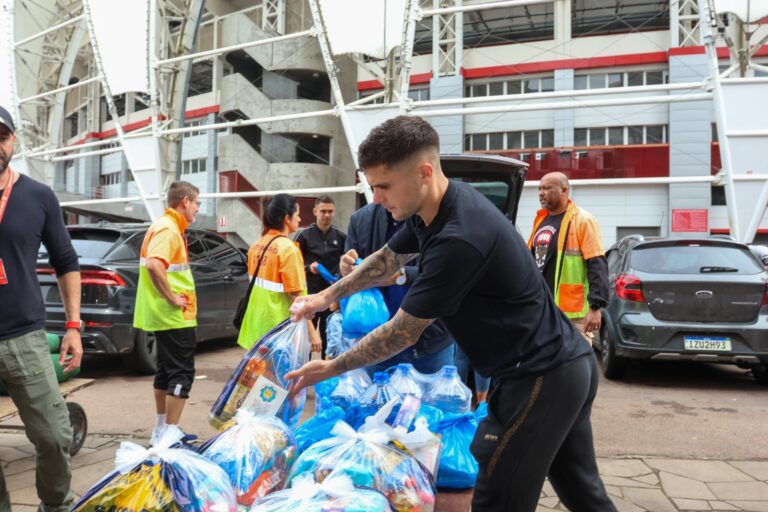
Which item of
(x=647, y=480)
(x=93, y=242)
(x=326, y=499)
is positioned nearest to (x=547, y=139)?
(x=93, y=242)

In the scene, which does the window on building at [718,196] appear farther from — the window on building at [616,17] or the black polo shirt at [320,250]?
the black polo shirt at [320,250]

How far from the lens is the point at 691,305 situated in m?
5.86

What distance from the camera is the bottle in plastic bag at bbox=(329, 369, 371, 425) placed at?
2.81 metres

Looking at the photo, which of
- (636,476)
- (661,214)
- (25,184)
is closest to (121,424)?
(25,184)

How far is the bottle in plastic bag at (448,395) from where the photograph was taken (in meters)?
2.89

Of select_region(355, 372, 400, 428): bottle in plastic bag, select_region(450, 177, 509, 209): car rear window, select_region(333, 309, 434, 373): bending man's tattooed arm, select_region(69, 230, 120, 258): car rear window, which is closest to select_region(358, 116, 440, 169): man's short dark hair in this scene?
select_region(333, 309, 434, 373): bending man's tattooed arm

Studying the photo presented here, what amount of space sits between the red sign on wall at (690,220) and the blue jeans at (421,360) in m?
19.2

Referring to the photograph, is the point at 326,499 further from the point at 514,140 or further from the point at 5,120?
the point at 514,140

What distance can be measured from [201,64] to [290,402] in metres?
30.1

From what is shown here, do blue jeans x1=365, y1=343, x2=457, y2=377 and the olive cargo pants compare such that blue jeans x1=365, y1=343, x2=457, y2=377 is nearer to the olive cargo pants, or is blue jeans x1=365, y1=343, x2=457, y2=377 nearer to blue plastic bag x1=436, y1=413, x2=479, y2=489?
blue plastic bag x1=436, y1=413, x2=479, y2=489

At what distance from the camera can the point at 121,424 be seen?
473 cm

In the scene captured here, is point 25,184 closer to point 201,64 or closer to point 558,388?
point 558,388

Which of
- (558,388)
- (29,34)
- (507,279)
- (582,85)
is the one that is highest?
(29,34)

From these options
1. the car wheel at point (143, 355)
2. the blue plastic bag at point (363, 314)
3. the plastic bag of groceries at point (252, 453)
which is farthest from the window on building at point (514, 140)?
the plastic bag of groceries at point (252, 453)
